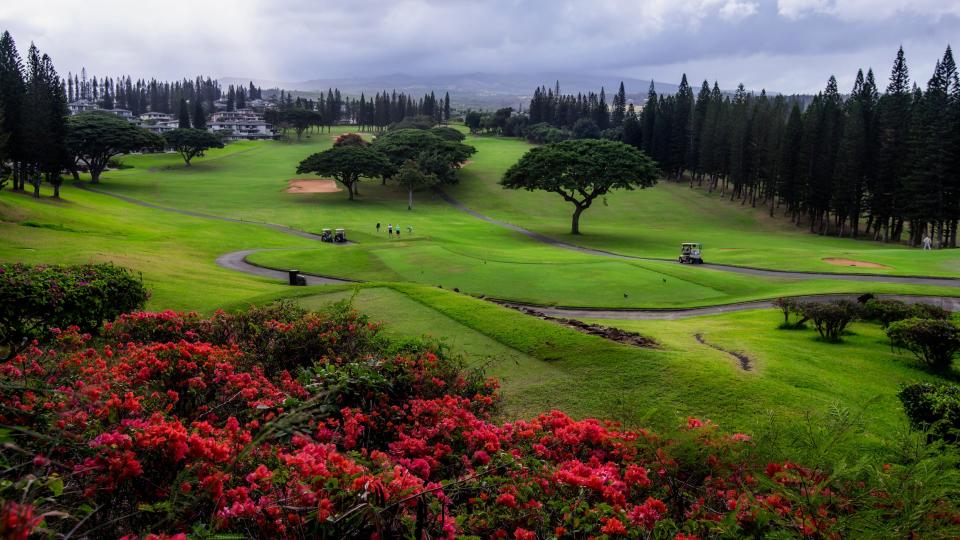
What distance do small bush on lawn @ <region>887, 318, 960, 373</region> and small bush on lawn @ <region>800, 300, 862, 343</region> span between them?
6.20 feet

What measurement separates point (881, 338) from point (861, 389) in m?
7.83

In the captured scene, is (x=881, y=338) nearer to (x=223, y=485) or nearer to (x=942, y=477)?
(x=942, y=477)

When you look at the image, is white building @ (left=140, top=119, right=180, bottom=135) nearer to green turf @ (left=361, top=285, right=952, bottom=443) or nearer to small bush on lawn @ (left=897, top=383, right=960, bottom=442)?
green turf @ (left=361, top=285, right=952, bottom=443)

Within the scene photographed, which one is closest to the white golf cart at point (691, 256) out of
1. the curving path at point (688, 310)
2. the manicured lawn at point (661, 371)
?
the curving path at point (688, 310)

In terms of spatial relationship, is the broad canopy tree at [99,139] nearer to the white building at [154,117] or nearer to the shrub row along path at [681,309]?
the shrub row along path at [681,309]

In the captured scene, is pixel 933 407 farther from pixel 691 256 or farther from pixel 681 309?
pixel 691 256

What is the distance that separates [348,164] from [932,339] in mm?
67927

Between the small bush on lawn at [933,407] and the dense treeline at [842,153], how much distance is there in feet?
171

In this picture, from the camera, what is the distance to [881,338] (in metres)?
19.0

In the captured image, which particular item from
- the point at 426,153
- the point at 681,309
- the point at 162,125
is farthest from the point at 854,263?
the point at 162,125

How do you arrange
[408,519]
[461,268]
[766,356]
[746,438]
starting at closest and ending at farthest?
[408,519] → [746,438] → [766,356] → [461,268]

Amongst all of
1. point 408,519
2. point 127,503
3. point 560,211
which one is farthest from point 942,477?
point 560,211

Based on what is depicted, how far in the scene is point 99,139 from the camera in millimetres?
75125

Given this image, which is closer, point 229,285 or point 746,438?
point 746,438
